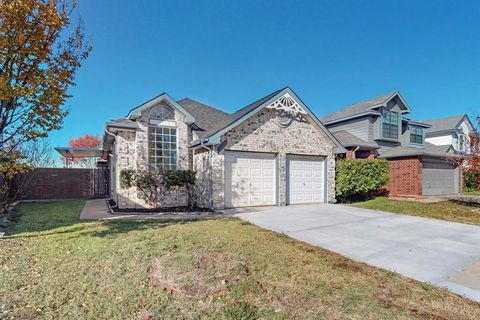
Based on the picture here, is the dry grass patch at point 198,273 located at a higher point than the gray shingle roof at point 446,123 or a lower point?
lower

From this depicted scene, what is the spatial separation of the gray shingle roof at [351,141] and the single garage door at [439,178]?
12.0 feet

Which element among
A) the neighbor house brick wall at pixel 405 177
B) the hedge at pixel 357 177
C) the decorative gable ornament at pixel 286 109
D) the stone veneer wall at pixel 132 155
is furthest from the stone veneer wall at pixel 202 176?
the neighbor house brick wall at pixel 405 177

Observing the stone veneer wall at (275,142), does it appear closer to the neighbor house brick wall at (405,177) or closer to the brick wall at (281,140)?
the brick wall at (281,140)

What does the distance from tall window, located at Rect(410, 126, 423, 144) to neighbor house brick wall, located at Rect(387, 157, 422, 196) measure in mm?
7261

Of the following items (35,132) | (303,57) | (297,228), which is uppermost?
(303,57)

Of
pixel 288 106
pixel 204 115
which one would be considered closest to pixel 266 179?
pixel 288 106

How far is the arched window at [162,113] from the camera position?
11.8m

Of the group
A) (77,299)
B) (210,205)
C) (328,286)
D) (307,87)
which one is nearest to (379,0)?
(307,87)

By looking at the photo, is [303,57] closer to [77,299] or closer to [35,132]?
[35,132]

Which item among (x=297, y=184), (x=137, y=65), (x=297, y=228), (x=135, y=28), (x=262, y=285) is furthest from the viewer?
(x=137, y=65)

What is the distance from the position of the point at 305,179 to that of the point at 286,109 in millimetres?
3852

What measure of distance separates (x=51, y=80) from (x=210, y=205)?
715 cm

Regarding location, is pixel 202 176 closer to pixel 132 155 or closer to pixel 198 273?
pixel 132 155

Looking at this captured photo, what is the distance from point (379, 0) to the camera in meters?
12.9
